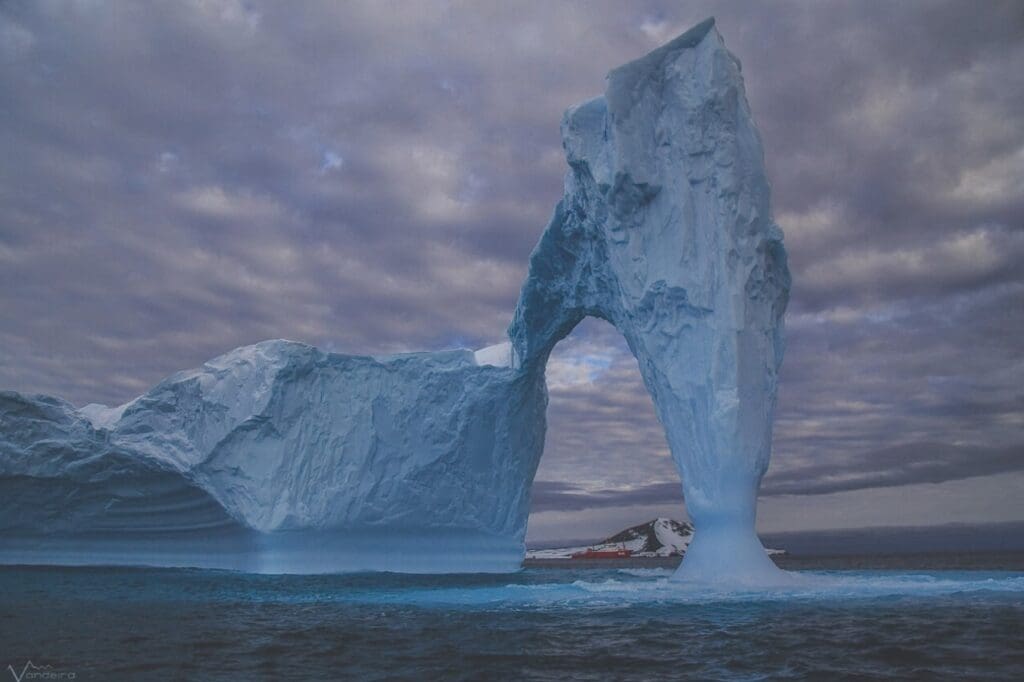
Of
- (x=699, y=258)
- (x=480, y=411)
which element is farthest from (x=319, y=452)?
(x=699, y=258)

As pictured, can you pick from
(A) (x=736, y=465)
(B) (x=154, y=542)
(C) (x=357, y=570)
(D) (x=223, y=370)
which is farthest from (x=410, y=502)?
(A) (x=736, y=465)

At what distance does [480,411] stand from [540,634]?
41.5 ft

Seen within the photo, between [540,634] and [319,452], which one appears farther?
[319,452]

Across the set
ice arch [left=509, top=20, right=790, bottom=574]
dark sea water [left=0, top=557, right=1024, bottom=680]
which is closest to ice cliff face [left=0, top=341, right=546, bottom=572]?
ice arch [left=509, top=20, right=790, bottom=574]

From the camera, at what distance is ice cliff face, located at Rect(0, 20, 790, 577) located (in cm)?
1319

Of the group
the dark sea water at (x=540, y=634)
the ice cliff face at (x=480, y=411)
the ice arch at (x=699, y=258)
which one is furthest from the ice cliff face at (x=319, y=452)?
the dark sea water at (x=540, y=634)

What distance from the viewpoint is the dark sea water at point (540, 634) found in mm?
5988

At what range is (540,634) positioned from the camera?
25.8ft

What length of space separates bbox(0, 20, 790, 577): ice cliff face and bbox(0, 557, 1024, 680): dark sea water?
2976 mm

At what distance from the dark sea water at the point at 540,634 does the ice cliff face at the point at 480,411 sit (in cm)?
298

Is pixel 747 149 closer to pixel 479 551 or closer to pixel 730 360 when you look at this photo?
pixel 730 360

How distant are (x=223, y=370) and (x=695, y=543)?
13615 millimetres

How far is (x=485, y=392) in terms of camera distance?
2017 cm

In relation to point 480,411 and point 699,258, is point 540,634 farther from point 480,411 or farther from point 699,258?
point 480,411
